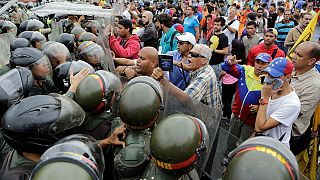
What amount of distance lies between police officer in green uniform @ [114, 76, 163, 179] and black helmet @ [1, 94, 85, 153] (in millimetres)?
448

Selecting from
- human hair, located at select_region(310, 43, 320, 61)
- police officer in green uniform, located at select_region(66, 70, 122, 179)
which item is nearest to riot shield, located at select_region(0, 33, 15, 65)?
police officer in green uniform, located at select_region(66, 70, 122, 179)

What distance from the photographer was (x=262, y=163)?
148 centimetres

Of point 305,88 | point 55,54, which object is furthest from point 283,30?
point 55,54

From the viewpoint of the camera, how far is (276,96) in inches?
119

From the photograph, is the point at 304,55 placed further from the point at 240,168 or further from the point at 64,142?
the point at 64,142

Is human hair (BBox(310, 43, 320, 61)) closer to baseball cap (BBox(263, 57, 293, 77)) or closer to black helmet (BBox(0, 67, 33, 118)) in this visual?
baseball cap (BBox(263, 57, 293, 77))

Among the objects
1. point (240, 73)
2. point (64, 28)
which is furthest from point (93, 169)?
point (64, 28)

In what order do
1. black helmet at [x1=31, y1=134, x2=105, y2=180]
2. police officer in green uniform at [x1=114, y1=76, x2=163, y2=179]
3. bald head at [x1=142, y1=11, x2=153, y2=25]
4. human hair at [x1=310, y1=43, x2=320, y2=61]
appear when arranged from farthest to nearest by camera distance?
bald head at [x1=142, y1=11, x2=153, y2=25]
human hair at [x1=310, y1=43, x2=320, y2=61]
police officer in green uniform at [x1=114, y1=76, x2=163, y2=179]
black helmet at [x1=31, y1=134, x2=105, y2=180]

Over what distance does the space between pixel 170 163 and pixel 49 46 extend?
279 centimetres

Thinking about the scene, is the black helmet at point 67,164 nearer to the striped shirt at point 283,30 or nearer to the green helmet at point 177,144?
the green helmet at point 177,144

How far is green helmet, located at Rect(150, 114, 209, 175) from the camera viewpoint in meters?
1.82

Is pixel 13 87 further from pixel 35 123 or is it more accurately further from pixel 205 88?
pixel 205 88

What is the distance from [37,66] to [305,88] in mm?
2831

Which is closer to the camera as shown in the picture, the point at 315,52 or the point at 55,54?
the point at 315,52
